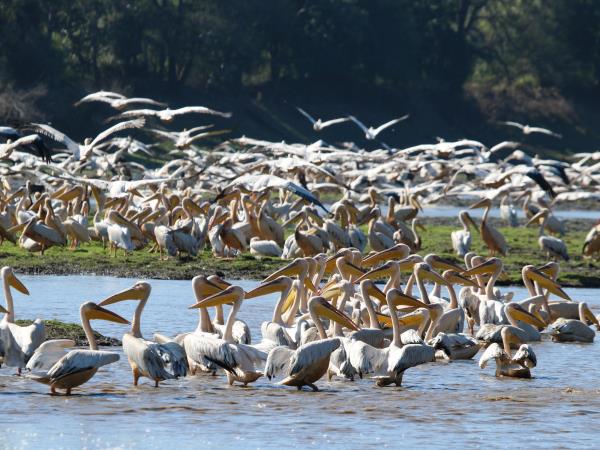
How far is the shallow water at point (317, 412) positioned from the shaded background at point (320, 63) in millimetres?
26673

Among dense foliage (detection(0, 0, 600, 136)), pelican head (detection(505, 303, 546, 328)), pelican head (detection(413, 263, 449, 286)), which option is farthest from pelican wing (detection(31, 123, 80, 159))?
dense foliage (detection(0, 0, 600, 136))

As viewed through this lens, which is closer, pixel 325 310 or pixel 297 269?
pixel 325 310

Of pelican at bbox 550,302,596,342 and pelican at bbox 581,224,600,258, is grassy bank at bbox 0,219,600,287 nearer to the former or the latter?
pelican at bbox 581,224,600,258

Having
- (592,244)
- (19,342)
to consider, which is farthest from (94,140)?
(19,342)

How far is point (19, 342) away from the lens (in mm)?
8562

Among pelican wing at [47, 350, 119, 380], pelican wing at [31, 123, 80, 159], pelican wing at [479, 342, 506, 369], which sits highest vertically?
pelican wing at [31, 123, 80, 159]

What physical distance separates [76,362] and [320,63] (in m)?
39.5

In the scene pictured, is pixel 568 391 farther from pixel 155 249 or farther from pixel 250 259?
pixel 155 249

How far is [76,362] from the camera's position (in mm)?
7879

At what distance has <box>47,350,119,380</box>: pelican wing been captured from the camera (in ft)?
25.8

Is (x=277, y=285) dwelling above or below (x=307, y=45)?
below

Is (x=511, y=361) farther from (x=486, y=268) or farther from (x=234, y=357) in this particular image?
(x=486, y=268)

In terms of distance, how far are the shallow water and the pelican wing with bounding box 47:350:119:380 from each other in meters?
0.17

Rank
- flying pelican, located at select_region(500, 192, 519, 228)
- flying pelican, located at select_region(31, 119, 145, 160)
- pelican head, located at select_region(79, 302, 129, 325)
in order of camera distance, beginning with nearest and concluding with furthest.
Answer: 1. pelican head, located at select_region(79, 302, 129, 325)
2. flying pelican, located at select_region(31, 119, 145, 160)
3. flying pelican, located at select_region(500, 192, 519, 228)
